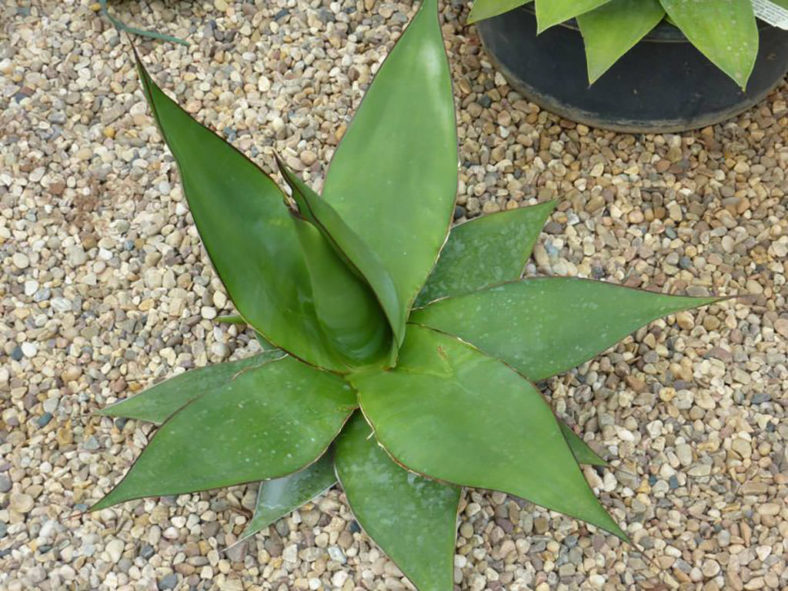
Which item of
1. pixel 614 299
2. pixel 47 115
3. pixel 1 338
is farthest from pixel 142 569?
pixel 47 115

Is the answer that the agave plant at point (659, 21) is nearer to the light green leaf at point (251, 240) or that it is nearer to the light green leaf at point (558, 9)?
the light green leaf at point (558, 9)

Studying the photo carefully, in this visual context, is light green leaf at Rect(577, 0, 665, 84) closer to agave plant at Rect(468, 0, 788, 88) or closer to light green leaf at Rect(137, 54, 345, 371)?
agave plant at Rect(468, 0, 788, 88)

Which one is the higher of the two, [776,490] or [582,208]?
[582,208]

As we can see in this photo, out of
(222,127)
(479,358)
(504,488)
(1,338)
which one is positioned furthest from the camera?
(222,127)

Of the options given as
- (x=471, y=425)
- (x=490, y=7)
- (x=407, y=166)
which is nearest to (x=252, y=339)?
(x=407, y=166)

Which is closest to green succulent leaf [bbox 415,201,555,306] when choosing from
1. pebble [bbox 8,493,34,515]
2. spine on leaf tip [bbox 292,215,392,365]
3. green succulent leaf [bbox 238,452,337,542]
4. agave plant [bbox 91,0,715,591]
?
agave plant [bbox 91,0,715,591]

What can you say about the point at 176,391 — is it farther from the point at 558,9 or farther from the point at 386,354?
the point at 558,9

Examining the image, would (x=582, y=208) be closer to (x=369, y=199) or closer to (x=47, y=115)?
(x=369, y=199)

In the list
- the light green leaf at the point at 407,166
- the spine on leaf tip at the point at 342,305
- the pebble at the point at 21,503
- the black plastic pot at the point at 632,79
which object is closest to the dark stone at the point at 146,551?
the pebble at the point at 21,503
